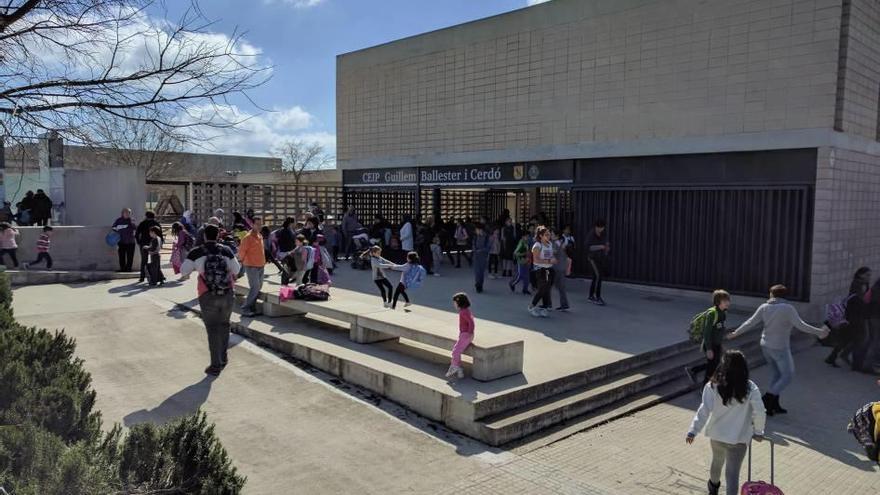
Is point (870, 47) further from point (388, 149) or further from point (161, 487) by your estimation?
point (161, 487)

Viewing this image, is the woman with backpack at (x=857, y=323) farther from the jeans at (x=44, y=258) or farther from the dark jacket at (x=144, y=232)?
the jeans at (x=44, y=258)

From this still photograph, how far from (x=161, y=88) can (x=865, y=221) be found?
14.0 m

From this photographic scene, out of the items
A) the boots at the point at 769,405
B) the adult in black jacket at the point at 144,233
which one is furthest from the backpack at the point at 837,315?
the adult in black jacket at the point at 144,233

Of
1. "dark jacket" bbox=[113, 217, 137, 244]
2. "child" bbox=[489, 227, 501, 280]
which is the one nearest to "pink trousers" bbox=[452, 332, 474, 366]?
"child" bbox=[489, 227, 501, 280]

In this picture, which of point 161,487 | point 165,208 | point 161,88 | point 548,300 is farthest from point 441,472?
point 165,208

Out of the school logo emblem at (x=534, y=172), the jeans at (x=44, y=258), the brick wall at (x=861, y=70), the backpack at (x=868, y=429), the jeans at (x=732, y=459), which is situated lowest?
the jeans at (x=732, y=459)

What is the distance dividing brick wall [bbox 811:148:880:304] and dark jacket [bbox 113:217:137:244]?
1464cm

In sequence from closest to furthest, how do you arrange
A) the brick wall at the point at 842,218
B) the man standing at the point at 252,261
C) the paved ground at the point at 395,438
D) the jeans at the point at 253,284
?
1. the paved ground at the point at 395,438
2. the man standing at the point at 252,261
3. the jeans at the point at 253,284
4. the brick wall at the point at 842,218

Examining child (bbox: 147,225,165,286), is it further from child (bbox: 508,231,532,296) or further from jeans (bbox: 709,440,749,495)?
jeans (bbox: 709,440,749,495)

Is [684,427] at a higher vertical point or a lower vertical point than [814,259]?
lower

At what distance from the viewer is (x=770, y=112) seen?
39.3 feet

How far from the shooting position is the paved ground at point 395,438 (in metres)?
5.39

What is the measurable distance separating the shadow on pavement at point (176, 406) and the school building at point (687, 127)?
33.3 ft

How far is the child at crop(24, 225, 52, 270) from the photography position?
14.4 metres
